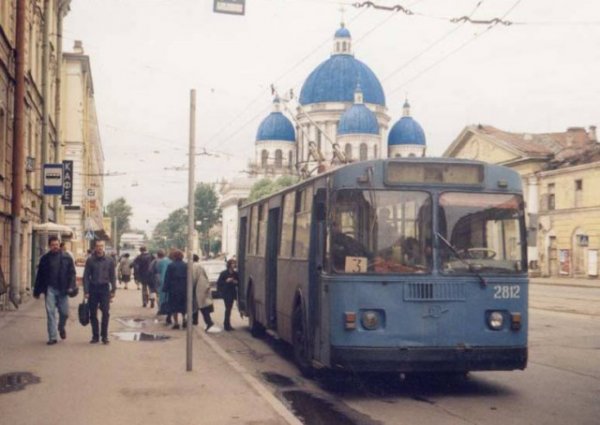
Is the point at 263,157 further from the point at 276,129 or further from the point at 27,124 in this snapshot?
the point at 27,124

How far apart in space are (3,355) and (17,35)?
12.3m

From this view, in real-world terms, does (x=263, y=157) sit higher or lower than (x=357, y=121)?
lower

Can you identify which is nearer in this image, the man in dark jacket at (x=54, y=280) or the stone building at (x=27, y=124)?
the man in dark jacket at (x=54, y=280)

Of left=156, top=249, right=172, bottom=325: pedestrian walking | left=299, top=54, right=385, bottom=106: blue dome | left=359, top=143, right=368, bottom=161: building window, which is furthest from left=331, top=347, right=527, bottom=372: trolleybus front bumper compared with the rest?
left=299, top=54, right=385, bottom=106: blue dome

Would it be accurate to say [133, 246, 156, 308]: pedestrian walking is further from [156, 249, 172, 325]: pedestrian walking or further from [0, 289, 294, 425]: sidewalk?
[0, 289, 294, 425]: sidewalk

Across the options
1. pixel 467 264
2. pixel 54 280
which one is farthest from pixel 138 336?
pixel 467 264

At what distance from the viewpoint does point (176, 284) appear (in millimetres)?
18312

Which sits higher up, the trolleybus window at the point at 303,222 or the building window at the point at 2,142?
the building window at the point at 2,142

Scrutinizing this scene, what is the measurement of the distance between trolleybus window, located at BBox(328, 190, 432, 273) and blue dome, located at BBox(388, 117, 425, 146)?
105249 millimetres

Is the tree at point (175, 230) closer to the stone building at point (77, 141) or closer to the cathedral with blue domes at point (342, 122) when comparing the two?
the cathedral with blue domes at point (342, 122)

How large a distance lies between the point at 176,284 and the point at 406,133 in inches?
3894

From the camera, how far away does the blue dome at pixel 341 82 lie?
10938 centimetres

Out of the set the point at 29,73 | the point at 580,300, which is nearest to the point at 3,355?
the point at 29,73

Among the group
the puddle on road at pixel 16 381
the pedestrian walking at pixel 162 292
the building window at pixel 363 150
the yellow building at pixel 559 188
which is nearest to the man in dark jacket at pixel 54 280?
the puddle on road at pixel 16 381
